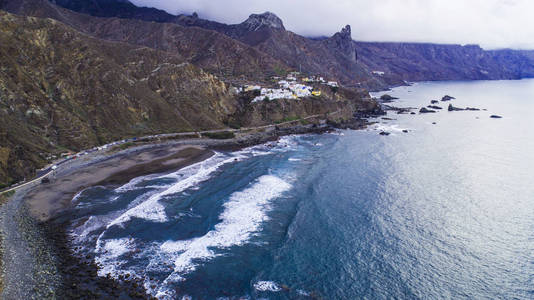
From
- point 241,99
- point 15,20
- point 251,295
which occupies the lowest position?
point 251,295

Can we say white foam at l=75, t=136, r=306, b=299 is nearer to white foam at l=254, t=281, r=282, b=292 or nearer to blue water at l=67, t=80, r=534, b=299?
blue water at l=67, t=80, r=534, b=299

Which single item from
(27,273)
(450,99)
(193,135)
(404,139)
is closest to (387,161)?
(404,139)

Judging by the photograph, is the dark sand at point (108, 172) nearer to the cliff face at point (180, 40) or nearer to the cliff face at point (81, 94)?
the cliff face at point (81, 94)

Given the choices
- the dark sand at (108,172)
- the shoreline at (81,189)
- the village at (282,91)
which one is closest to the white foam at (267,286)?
the shoreline at (81,189)

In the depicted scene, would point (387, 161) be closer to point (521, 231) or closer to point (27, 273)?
point (521, 231)

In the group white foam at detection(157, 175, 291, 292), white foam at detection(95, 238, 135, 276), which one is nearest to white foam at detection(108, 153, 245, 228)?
white foam at detection(95, 238, 135, 276)
